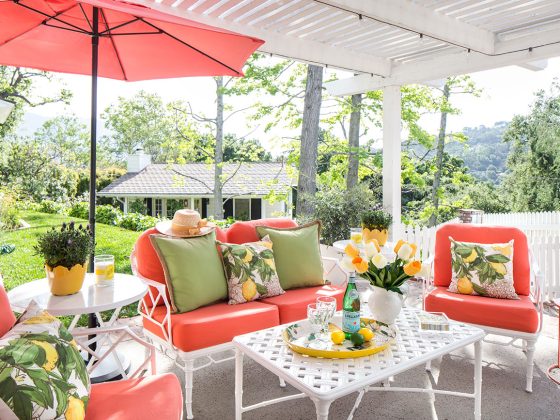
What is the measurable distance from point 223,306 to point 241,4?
2447 millimetres

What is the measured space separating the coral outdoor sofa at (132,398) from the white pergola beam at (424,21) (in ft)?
8.76

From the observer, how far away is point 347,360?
76.5 inches

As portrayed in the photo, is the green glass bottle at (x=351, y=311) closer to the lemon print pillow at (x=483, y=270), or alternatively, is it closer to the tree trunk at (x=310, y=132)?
the lemon print pillow at (x=483, y=270)

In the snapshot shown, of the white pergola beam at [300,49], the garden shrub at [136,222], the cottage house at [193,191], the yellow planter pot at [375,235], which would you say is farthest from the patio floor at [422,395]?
the cottage house at [193,191]

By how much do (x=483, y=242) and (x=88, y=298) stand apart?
295 cm

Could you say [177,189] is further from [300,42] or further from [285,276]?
[285,276]

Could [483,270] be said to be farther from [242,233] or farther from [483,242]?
[242,233]

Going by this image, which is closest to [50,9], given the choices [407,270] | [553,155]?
[407,270]

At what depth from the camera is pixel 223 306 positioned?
2.92m

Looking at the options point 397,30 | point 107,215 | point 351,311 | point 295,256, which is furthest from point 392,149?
point 107,215

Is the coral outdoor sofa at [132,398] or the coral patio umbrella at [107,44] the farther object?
the coral patio umbrella at [107,44]

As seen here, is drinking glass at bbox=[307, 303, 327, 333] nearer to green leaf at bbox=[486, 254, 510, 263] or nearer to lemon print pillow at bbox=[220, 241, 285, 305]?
lemon print pillow at bbox=[220, 241, 285, 305]

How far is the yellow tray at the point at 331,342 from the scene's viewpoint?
195 cm

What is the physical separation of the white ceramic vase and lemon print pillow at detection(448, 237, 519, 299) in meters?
1.17
